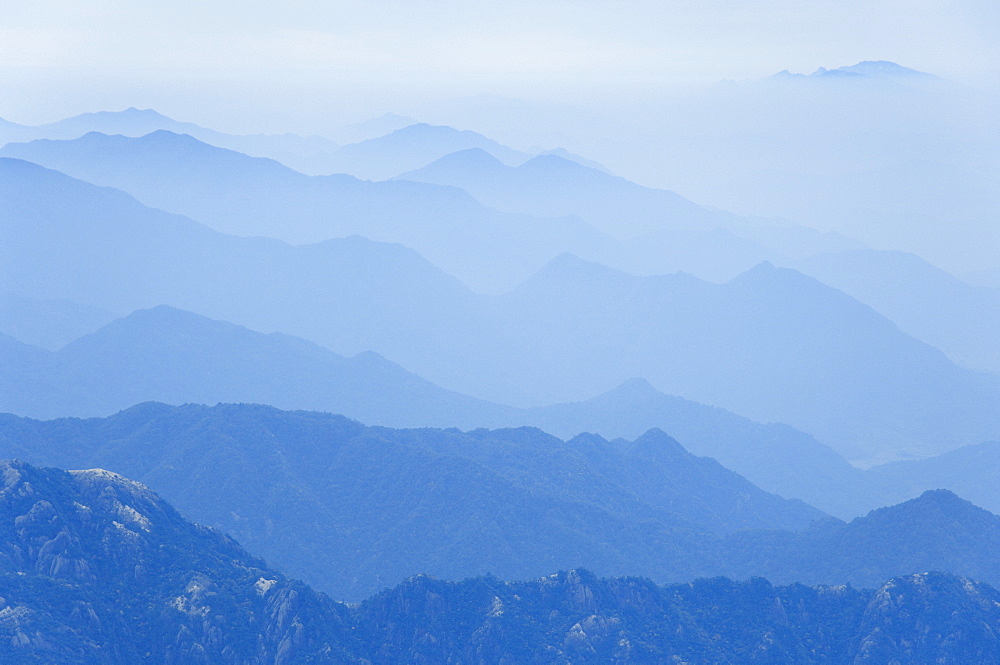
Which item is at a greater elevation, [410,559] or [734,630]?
[734,630]

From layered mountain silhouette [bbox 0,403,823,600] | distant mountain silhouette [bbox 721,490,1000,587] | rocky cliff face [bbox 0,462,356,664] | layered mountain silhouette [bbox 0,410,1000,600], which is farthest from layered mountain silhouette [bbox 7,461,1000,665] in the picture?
layered mountain silhouette [bbox 0,403,823,600]

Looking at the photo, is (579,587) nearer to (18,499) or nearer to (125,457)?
(18,499)

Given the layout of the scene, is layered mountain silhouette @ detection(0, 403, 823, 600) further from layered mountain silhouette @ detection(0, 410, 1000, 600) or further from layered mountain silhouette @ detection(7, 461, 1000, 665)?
layered mountain silhouette @ detection(7, 461, 1000, 665)

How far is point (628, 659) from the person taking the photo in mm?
109188

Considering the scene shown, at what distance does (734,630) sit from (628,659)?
42.6ft

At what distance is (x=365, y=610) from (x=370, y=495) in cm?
5616

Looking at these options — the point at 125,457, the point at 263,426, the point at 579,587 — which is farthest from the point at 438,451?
the point at 579,587

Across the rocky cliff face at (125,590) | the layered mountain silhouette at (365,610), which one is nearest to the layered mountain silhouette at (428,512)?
the layered mountain silhouette at (365,610)

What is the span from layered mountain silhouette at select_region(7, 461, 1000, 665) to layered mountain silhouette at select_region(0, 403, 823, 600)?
3483cm

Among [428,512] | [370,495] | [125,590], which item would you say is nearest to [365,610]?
Result: [125,590]

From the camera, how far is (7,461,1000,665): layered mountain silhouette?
10181cm

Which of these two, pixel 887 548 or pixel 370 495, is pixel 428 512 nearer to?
pixel 370 495

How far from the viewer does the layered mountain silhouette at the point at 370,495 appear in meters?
155

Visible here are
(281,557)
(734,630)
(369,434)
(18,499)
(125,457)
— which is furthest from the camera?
(369,434)
